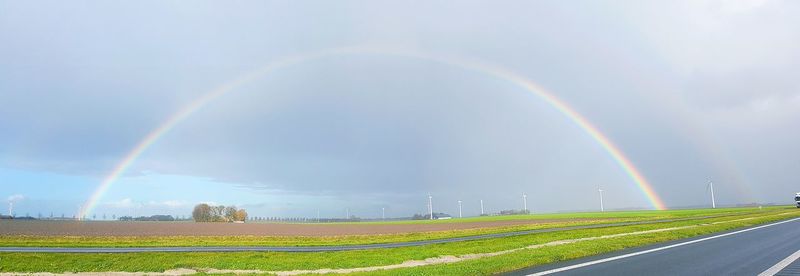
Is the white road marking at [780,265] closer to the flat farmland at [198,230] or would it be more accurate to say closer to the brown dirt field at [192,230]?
the flat farmland at [198,230]

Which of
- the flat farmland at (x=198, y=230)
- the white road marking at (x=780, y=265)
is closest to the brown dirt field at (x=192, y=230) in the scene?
the flat farmland at (x=198, y=230)

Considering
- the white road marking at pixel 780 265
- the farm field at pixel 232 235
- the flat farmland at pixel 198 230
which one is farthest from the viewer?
the flat farmland at pixel 198 230

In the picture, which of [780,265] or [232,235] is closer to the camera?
[780,265]

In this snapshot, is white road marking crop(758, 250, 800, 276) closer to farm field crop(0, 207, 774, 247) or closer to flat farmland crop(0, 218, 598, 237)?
farm field crop(0, 207, 774, 247)

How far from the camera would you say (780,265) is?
15812 millimetres

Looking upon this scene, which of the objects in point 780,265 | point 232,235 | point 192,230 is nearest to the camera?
point 780,265

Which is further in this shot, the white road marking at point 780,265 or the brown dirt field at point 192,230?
the brown dirt field at point 192,230

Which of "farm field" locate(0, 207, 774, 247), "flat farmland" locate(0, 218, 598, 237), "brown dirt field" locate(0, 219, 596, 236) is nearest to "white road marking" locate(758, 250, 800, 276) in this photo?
"farm field" locate(0, 207, 774, 247)

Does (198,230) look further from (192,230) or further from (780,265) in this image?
(780,265)

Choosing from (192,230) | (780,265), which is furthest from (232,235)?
(780,265)

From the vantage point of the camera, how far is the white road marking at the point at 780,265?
14.1m

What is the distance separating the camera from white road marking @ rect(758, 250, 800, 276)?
14.1m

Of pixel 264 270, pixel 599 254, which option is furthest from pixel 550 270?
pixel 264 270

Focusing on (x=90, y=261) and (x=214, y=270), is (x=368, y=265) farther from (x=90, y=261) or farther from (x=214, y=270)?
(x=90, y=261)
